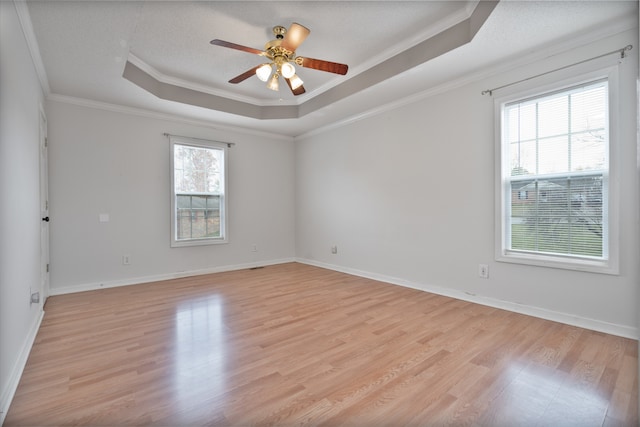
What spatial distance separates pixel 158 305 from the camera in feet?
10.8

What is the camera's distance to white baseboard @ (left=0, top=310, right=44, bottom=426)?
155 cm

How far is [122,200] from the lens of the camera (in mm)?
4242

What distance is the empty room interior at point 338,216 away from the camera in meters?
1.76

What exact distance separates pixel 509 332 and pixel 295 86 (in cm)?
310

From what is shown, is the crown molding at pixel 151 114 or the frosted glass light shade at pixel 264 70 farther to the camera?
the crown molding at pixel 151 114

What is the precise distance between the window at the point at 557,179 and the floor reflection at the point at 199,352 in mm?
2879

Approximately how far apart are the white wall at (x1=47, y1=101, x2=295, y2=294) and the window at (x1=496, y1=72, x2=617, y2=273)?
402cm

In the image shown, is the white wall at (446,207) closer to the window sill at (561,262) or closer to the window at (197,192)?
the window sill at (561,262)

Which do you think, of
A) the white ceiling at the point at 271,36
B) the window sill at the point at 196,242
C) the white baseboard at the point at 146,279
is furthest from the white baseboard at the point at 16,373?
the white ceiling at the point at 271,36

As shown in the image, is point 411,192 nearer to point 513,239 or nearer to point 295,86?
point 513,239

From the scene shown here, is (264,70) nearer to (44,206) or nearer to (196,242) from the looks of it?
(44,206)

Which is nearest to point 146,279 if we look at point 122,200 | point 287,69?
point 122,200

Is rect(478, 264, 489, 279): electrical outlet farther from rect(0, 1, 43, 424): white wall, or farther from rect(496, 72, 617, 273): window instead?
rect(0, 1, 43, 424): white wall

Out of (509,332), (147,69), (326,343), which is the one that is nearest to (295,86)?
(147,69)
